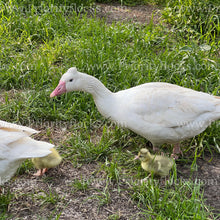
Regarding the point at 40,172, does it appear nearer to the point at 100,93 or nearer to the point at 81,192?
the point at 81,192

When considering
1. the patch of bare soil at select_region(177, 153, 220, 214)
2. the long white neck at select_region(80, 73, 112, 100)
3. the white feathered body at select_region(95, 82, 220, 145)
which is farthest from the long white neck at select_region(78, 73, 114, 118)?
the patch of bare soil at select_region(177, 153, 220, 214)

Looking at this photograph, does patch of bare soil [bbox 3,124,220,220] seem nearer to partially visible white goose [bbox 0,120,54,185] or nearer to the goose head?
partially visible white goose [bbox 0,120,54,185]

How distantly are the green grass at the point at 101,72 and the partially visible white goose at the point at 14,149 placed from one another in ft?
1.20

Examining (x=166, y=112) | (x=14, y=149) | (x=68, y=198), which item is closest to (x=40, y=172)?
(x=68, y=198)

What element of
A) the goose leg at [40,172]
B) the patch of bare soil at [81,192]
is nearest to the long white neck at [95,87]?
the patch of bare soil at [81,192]

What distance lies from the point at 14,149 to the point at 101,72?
2.22 m

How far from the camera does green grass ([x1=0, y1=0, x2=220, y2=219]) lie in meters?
4.01

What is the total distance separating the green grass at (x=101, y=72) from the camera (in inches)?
158

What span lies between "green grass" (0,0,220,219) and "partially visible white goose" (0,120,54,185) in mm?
→ 367

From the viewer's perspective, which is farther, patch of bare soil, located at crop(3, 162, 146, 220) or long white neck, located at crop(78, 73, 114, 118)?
long white neck, located at crop(78, 73, 114, 118)

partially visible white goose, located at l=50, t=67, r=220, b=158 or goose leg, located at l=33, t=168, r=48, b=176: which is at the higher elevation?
partially visible white goose, located at l=50, t=67, r=220, b=158

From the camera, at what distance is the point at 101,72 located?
560 centimetres

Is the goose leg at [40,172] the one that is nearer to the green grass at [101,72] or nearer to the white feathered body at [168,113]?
the green grass at [101,72]

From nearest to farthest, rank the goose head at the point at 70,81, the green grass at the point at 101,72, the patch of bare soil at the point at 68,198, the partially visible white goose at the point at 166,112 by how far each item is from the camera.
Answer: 1. the patch of bare soil at the point at 68,198
2. the green grass at the point at 101,72
3. the partially visible white goose at the point at 166,112
4. the goose head at the point at 70,81
